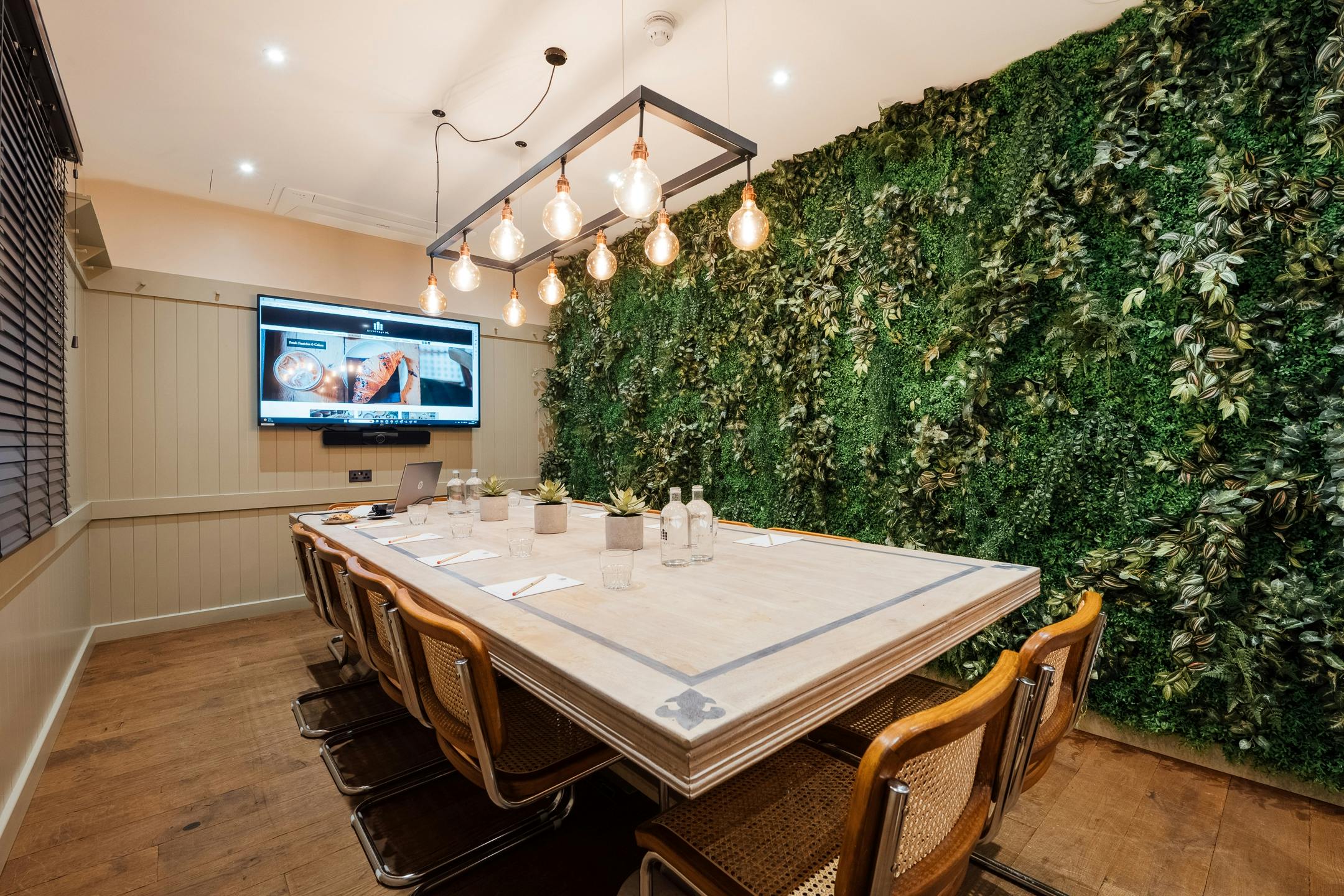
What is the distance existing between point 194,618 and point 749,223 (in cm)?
435

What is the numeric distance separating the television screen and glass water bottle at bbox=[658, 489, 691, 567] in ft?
11.7

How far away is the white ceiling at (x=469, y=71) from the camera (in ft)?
7.43

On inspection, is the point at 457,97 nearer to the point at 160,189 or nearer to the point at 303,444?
the point at 160,189

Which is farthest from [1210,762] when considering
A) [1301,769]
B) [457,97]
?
[457,97]

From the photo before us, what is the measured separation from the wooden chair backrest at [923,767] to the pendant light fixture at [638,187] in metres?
1.63

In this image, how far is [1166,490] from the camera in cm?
224

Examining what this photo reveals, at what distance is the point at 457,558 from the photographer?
197 cm

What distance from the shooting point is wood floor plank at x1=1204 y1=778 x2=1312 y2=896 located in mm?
1614

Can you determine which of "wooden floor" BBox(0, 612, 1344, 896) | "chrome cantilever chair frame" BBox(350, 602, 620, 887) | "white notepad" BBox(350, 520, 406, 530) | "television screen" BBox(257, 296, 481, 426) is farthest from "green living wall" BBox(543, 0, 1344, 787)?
"television screen" BBox(257, 296, 481, 426)

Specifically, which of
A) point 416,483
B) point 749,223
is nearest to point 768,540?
point 749,223

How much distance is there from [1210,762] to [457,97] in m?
4.23

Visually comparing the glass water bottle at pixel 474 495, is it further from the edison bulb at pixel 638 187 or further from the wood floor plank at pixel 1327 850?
the wood floor plank at pixel 1327 850

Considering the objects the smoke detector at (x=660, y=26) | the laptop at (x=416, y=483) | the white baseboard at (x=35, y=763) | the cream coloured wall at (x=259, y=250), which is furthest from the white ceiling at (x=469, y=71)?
the white baseboard at (x=35, y=763)

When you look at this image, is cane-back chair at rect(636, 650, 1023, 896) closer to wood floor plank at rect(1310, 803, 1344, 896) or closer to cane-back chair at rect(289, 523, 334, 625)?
wood floor plank at rect(1310, 803, 1344, 896)
